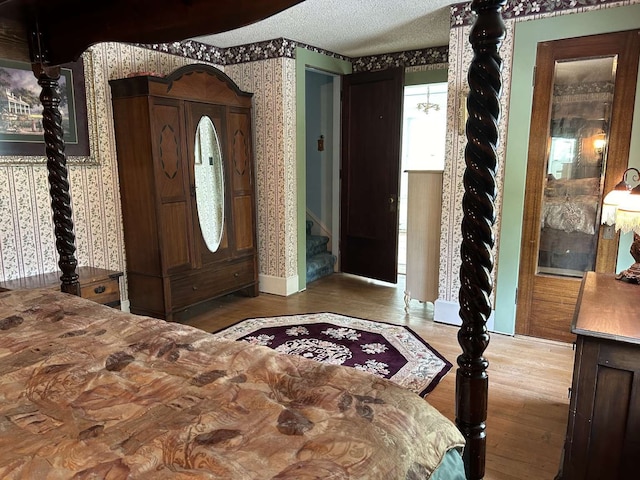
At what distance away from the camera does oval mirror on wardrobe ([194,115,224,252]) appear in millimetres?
4016

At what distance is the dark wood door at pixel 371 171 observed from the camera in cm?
489

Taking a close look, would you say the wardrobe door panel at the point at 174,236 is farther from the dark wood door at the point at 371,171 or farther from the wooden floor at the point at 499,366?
the dark wood door at the point at 371,171

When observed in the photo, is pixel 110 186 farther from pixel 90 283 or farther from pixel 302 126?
pixel 302 126

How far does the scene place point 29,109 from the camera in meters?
3.24

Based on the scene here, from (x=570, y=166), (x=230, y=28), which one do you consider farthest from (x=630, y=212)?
(x=230, y=28)

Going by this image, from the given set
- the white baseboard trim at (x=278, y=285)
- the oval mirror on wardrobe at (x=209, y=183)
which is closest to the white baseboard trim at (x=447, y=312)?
the white baseboard trim at (x=278, y=285)

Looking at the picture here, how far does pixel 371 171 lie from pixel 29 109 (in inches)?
127

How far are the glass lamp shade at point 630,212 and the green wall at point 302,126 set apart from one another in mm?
3090

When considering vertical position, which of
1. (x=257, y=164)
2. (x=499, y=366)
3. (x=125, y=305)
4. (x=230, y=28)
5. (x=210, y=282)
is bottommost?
(x=499, y=366)

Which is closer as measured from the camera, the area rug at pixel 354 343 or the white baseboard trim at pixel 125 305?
the area rug at pixel 354 343

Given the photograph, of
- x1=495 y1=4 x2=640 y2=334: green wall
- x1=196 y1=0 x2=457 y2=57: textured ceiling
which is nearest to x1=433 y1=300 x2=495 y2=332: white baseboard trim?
x1=495 y1=4 x2=640 y2=334: green wall

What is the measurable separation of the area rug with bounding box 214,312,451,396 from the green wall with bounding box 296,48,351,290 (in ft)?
2.96

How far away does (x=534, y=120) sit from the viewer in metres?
3.42

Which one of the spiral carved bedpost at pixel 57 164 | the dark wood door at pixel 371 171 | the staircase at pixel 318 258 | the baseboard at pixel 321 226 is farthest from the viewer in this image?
the baseboard at pixel 321 226
